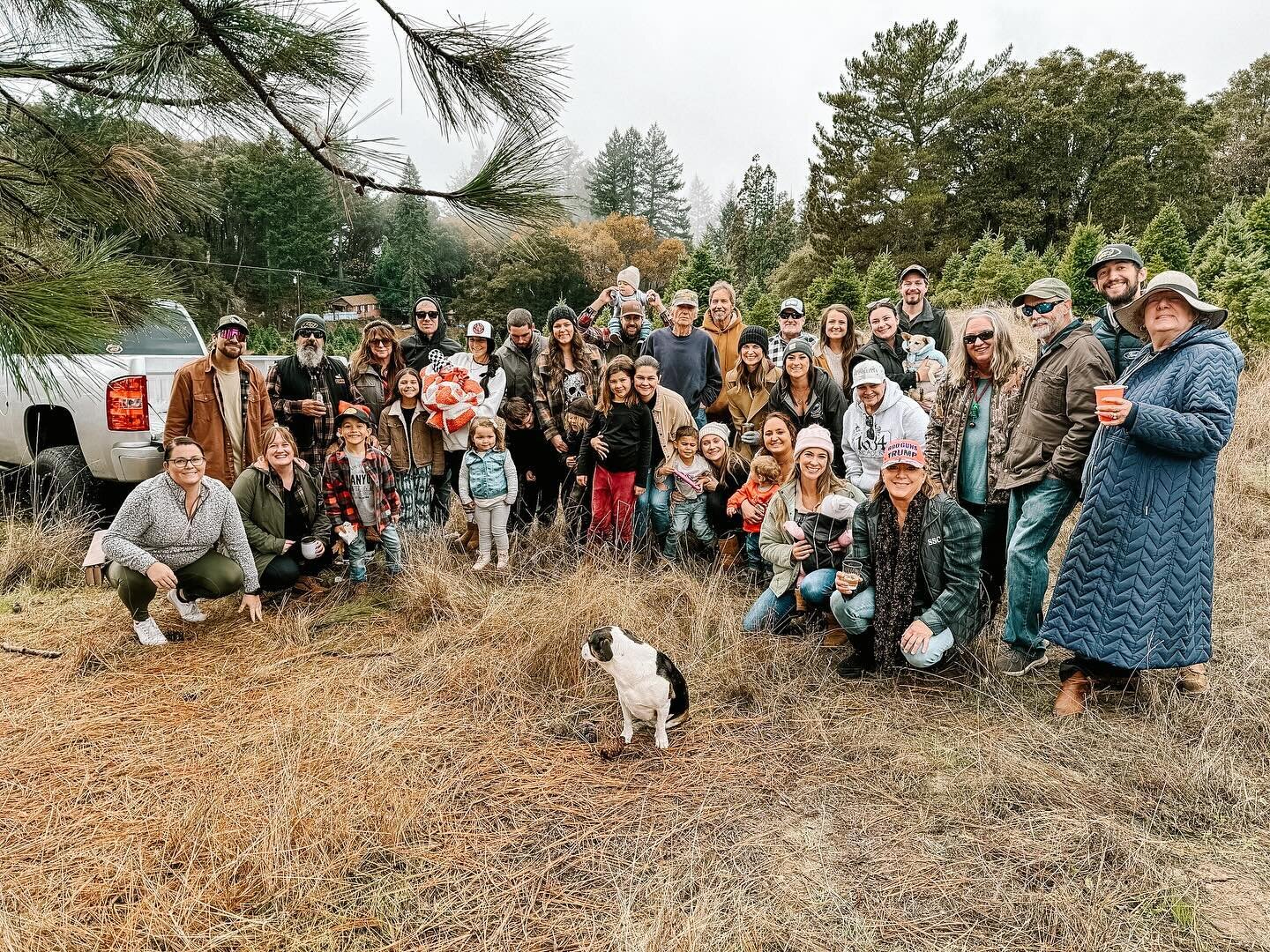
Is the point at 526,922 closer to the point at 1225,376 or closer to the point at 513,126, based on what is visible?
the point at 513,126

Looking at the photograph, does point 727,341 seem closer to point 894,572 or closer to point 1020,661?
point 894,572

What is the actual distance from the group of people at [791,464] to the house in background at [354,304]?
27.6 metres

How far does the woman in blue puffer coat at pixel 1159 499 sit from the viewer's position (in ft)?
8.49

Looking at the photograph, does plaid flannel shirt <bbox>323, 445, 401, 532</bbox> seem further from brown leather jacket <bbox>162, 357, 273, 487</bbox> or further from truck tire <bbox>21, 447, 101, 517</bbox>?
truck tire <bbox>21, 447, 101, 517</bbox>

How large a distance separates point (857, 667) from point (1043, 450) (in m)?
1.38

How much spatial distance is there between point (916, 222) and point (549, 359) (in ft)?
98.9

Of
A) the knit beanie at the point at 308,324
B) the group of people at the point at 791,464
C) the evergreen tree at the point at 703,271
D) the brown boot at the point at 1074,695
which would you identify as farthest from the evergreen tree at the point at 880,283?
the brown boot at the point at 1074,695

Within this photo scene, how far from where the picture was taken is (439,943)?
1.82 meters

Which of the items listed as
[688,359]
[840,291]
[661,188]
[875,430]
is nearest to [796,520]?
[875,430]

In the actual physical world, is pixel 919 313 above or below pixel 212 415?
above

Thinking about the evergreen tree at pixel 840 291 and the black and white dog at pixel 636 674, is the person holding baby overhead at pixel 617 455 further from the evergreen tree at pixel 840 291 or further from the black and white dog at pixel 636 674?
the evergreen tree at pixel 840 291

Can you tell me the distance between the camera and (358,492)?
4387 mm

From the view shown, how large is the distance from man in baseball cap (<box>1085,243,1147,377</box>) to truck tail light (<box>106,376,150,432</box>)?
5.48 m

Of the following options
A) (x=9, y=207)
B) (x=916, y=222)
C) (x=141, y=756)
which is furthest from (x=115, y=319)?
(x=916, y=222)
